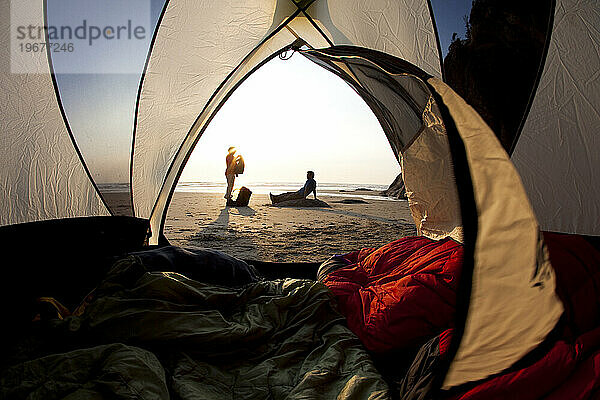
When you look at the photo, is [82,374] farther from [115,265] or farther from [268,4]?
[268,4]

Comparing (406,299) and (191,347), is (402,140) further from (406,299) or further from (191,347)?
(191,347)

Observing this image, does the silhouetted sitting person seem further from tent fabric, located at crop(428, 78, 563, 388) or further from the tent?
tent fabric, located at crop(428, 78, 563, 388)

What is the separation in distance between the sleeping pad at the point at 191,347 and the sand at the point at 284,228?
6.94ft

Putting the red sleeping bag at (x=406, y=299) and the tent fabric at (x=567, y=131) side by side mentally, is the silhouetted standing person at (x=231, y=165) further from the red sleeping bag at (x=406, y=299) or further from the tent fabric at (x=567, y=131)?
the red sleeping bag at (x=406, y=299)

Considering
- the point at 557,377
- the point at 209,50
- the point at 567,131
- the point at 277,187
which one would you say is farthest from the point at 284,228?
the point at 277,187

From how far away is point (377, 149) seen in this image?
11.5m

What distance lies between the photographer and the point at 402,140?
1.92 m

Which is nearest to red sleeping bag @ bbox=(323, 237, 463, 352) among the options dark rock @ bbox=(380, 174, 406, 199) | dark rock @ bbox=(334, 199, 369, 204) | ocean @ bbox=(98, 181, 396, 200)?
dark rock @ bbox=(334, 199, 369, 204)

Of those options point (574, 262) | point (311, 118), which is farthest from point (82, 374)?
point (311, 118)

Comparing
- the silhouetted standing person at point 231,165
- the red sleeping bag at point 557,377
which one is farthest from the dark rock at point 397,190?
the red sleeping bag at point 557,377

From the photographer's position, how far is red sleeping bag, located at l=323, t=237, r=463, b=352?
1240 mm

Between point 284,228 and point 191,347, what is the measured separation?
3703 mm

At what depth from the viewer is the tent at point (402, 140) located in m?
0.78

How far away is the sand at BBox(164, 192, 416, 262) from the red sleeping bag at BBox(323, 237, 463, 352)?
78.6 inches
